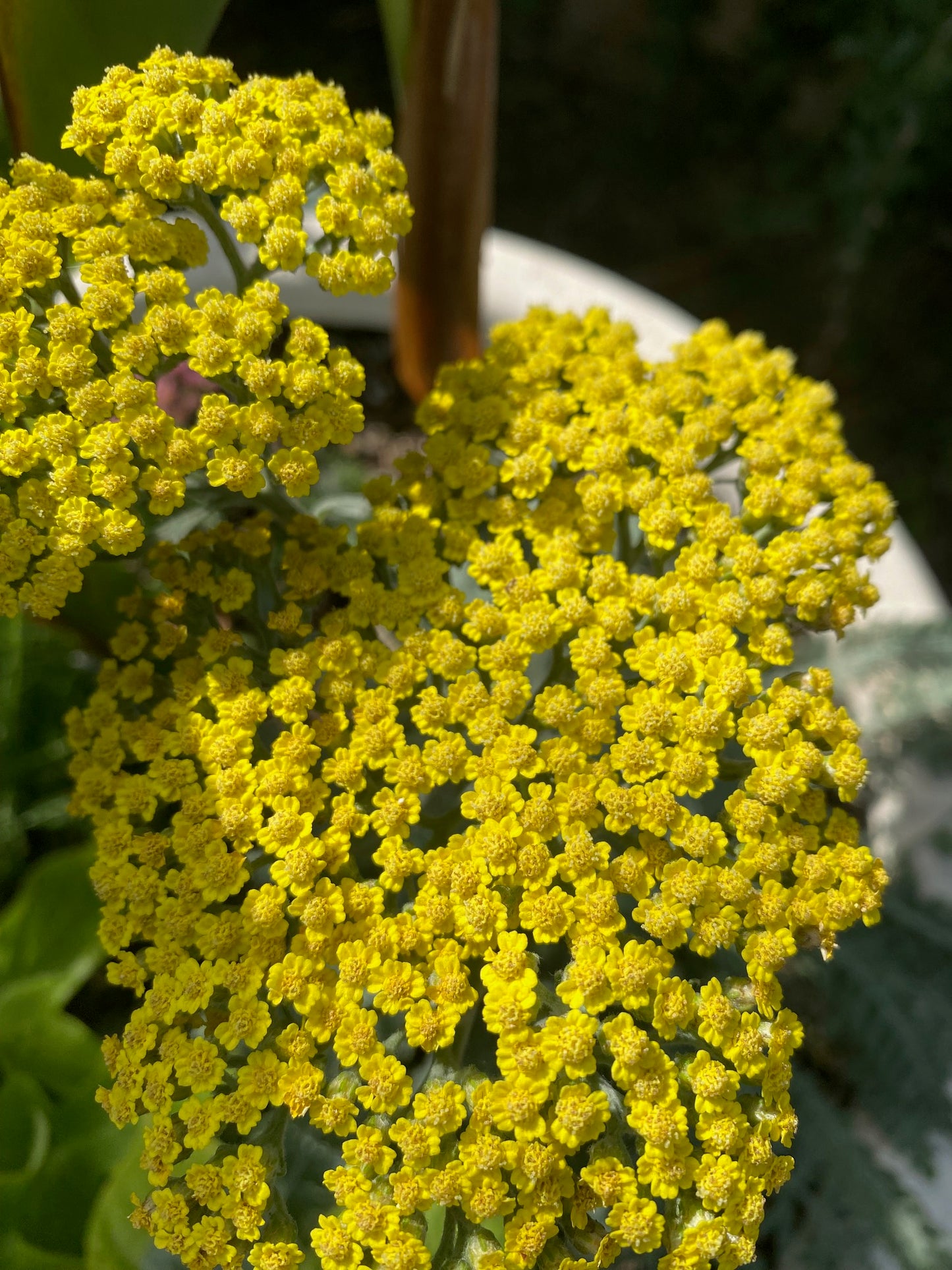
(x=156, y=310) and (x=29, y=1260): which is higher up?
(x=156, y=310)

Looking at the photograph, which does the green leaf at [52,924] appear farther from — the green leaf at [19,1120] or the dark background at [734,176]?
the dark background at [734,176]

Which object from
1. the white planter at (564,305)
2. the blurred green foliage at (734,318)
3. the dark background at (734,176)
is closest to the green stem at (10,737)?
the blurred green foliage at (734,318)

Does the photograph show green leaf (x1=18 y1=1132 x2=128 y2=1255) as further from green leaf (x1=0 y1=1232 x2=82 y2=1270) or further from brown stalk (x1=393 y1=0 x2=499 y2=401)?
brown stalk (x1=393 y1=0 x2=499 y2=401)

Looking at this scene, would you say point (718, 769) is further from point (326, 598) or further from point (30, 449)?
point (30, 449)

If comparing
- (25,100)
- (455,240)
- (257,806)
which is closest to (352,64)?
(455,240)

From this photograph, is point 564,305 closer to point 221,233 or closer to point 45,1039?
point 221,233

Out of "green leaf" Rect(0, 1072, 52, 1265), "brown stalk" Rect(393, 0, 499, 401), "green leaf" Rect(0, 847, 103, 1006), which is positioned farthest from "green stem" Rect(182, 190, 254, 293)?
"green leaf" Rect(0, 1072, 52, 1265)

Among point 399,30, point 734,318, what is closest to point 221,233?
point 399,30
